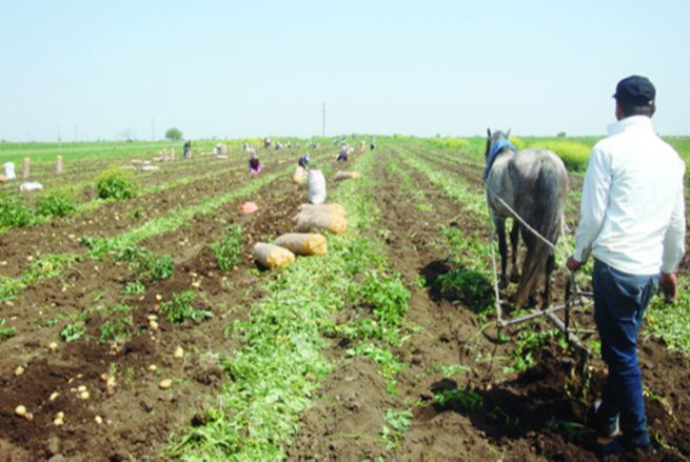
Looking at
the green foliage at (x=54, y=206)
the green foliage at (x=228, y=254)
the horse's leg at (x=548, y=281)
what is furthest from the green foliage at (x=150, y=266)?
the green foliage at (x=54, y=206)

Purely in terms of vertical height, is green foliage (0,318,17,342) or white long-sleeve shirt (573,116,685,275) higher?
white long-sleeve shirt (573,116,685,275)

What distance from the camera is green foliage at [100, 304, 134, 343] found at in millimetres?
5645

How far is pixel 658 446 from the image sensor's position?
374cm

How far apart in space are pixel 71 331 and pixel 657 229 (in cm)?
599

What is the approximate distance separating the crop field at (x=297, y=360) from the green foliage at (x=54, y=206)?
109 inches

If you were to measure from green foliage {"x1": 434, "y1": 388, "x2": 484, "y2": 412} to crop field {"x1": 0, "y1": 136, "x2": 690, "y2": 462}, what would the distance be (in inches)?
0.5

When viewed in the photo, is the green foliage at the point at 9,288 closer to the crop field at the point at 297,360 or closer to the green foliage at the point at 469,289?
the crop field at the point at 297,360

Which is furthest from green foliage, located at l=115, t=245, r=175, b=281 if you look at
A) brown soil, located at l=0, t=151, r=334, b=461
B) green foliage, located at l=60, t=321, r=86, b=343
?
green foliage, located at l=60, t=321, r=86, b=343

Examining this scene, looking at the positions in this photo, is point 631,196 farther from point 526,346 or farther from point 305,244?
point 305,244

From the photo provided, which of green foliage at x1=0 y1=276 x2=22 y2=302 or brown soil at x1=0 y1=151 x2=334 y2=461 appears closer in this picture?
brown soil at x1=0 y1=151 x2=334 y2=461

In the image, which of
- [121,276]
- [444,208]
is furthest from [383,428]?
[444,208]

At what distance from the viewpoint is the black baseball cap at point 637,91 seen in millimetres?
3344

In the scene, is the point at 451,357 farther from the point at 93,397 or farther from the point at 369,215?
the point at 369,215

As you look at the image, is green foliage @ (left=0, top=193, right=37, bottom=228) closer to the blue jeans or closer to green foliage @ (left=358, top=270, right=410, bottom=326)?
green foliage @ (left=358, top=270, right=410, bottom=326)
